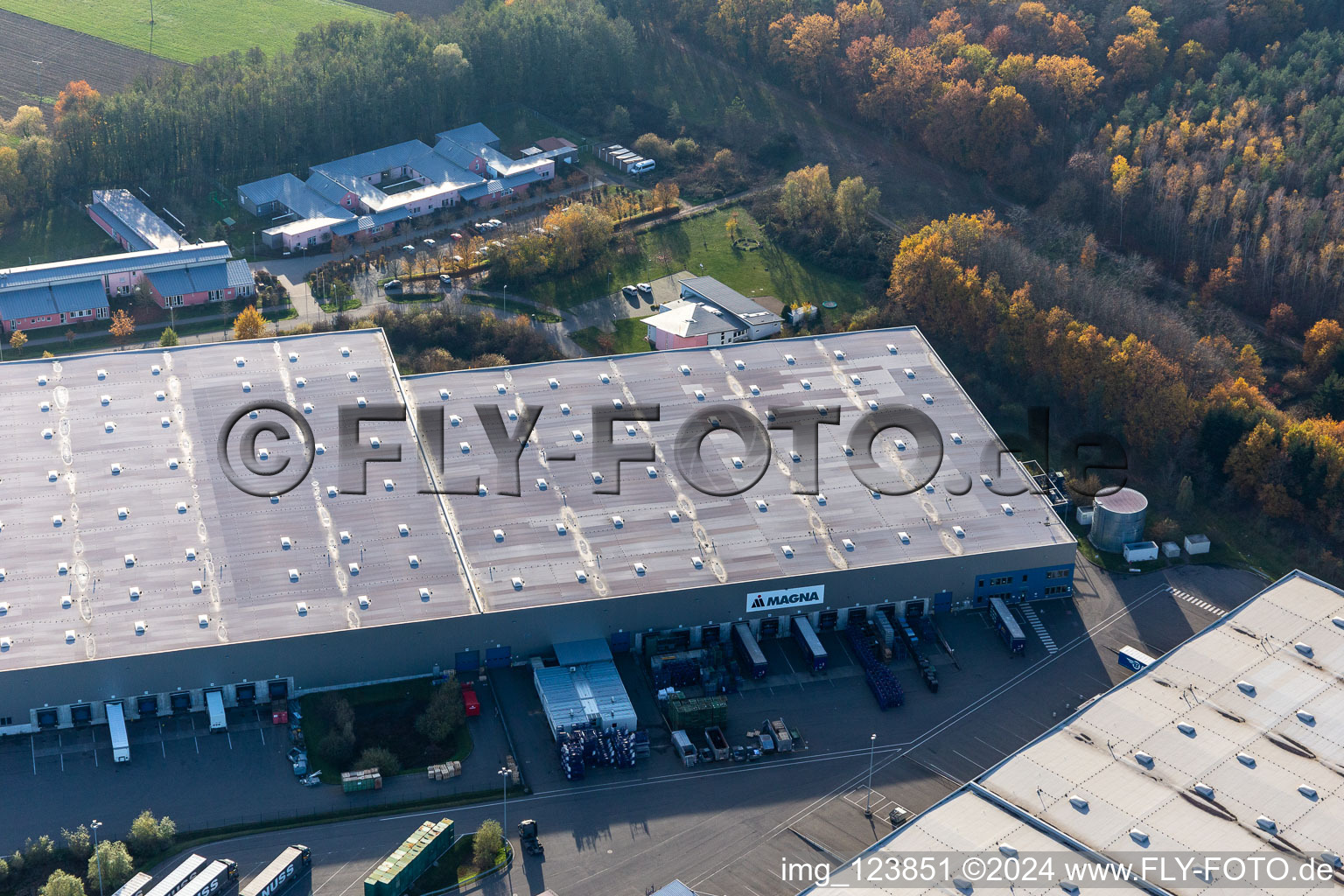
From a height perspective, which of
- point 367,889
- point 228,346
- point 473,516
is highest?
point 228,346

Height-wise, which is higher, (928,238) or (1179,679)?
(928,238)

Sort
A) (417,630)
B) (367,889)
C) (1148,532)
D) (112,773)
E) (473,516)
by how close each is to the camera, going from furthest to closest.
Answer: (1148,532) < (473,516) < (417,630) < (112,773) < (367,889)

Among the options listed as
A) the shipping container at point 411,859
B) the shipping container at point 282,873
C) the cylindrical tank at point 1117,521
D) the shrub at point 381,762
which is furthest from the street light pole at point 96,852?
the cylindrical tank at point 1117,521

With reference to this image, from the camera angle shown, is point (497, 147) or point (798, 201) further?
point (497, 147)

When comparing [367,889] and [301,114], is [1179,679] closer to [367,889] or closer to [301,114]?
[367,889]

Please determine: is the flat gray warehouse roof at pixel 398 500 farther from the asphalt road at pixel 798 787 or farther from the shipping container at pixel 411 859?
the shipping container at pixel 411 859

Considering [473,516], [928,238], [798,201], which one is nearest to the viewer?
[473,516]

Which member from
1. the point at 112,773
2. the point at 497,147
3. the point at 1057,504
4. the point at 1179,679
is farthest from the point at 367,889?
the point at 497,147
